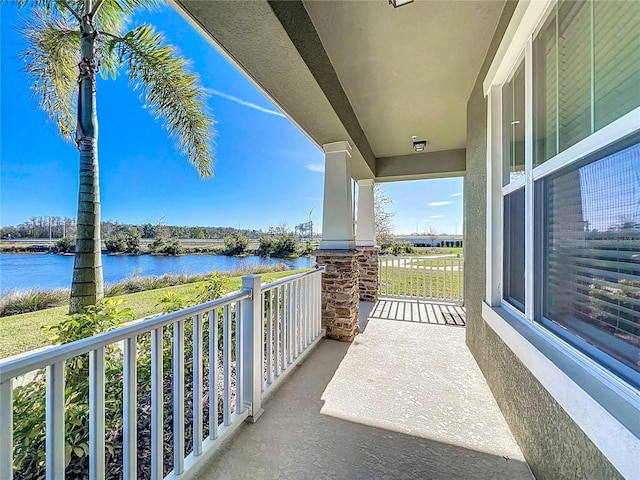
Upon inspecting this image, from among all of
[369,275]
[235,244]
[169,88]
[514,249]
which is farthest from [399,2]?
[235,244]

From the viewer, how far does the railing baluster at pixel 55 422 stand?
2.90 feet

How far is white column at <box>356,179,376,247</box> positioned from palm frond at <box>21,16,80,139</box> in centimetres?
488

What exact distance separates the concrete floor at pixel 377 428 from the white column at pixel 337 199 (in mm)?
1556

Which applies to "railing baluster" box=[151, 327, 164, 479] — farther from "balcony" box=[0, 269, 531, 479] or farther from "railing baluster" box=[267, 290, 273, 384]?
"railing baluster" box=[267, 290, 273, 384]

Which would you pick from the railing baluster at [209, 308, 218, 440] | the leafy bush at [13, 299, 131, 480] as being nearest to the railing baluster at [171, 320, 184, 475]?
the railing baluster at [209, 308, 218, 440]

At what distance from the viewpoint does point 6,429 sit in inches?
30.2

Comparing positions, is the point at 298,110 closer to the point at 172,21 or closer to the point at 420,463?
the point at 172,21

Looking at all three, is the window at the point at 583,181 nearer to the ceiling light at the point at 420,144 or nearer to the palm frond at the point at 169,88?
the ceiling light at the point at 420,144

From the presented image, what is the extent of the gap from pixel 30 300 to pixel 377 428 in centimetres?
411

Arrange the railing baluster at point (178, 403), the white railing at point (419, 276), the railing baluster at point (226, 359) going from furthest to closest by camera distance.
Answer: the white railing at point (419, 276) → the railing baluster at point (226, 359) → the railing baluster at point (178, 403)

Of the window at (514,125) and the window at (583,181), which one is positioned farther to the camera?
the window at (514,125)

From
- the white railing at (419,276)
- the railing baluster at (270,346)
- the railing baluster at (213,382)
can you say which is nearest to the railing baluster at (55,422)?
the railing baluster at (213,382)

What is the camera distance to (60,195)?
3.61 m

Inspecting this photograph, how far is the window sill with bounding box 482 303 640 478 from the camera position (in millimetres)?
801
